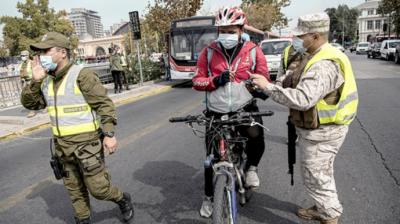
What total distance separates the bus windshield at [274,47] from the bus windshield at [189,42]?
229 cm

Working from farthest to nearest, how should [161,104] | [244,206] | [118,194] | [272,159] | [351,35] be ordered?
[351,35], [161,104], [272,159], [244,206], [118,194]

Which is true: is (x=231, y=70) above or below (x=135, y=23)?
below

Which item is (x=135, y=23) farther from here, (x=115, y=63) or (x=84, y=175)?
(x=84, y=175)

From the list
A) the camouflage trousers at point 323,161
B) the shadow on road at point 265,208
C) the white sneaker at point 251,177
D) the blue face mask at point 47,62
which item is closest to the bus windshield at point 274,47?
the shadow on road at point 265,208

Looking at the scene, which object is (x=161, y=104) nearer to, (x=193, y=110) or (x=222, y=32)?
(x=193, y=110)

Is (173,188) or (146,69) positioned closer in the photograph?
(173,188)

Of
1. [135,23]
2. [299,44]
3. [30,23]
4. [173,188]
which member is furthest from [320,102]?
[30,23]

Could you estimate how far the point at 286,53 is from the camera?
4.90 m

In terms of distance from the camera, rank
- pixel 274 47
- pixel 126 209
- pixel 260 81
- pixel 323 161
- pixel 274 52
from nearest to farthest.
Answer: pixel 260 81
pixel 323 161
pixel 126 209
pixel 274 52
pixel 274 47

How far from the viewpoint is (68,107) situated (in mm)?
3018

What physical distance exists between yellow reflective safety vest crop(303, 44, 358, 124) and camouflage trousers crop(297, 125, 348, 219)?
10cm

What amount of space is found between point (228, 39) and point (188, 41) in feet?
43.9

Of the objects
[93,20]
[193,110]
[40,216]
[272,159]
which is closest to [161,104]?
[193,110]

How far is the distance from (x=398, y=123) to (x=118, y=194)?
5.69 meters
